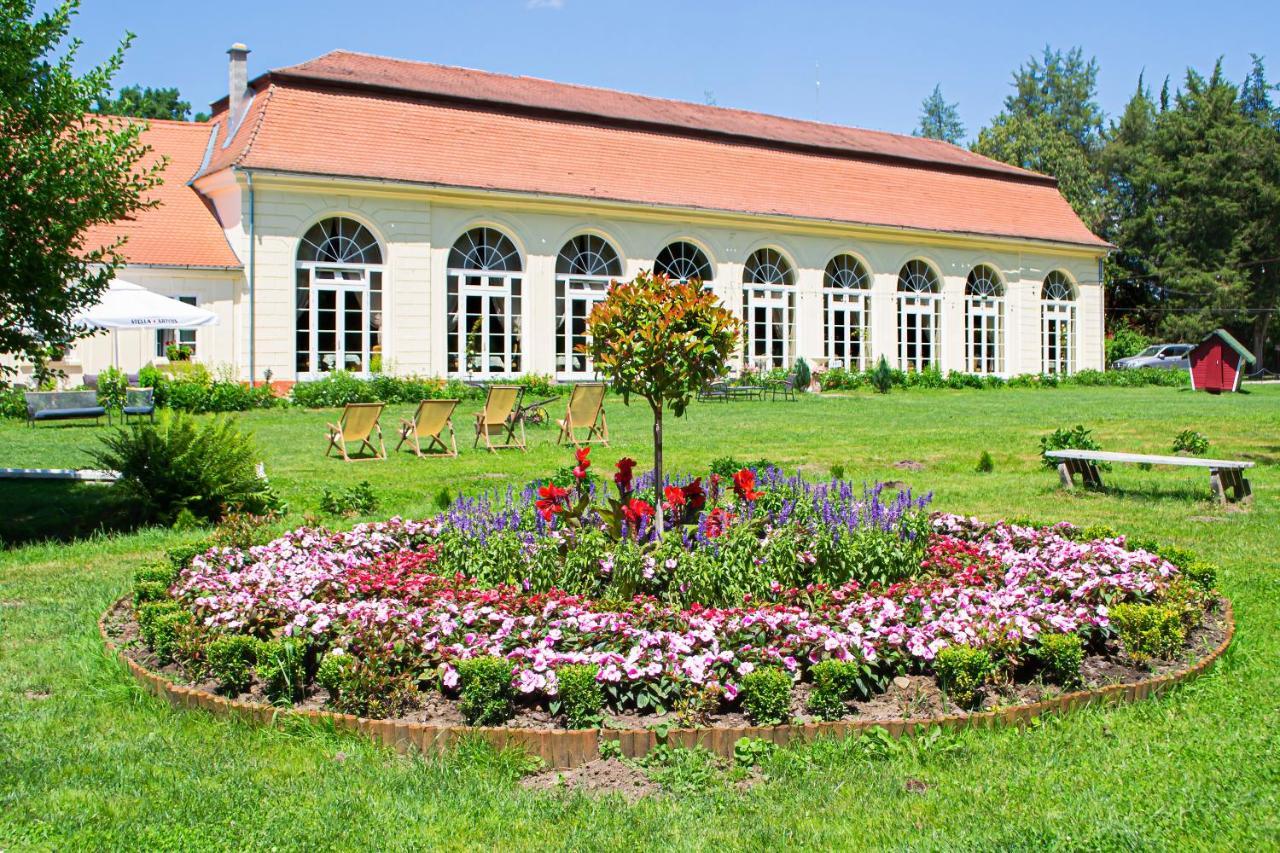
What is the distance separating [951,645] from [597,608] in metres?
1.66

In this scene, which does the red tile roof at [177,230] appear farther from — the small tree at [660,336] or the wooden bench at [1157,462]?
the small tree at [660,336]

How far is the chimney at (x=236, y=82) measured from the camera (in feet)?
85.9

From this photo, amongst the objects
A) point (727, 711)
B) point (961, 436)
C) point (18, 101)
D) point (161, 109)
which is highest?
point (161, 109)

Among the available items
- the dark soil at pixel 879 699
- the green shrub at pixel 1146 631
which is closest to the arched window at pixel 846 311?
the green shrub at pixel 1146 631

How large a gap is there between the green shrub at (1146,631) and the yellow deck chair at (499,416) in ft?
31.7

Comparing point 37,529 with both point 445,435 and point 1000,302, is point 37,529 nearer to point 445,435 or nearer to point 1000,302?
point 445,435

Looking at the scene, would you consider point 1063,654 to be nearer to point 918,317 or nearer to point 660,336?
point 660,336

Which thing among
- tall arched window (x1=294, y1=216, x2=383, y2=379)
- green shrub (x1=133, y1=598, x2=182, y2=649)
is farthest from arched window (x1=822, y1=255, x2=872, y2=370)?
green shrub (x1=133, y1=598, x2=182, y2=649)

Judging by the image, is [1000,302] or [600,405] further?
[1000,302]

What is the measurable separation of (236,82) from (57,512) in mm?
19038

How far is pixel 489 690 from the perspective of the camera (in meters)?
4.51

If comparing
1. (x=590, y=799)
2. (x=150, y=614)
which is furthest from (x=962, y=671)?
(x=150, y=614)

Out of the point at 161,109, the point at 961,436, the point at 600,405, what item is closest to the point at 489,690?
the point at 600,405

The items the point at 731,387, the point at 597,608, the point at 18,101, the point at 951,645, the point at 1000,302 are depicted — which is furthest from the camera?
the point at 1000,302
